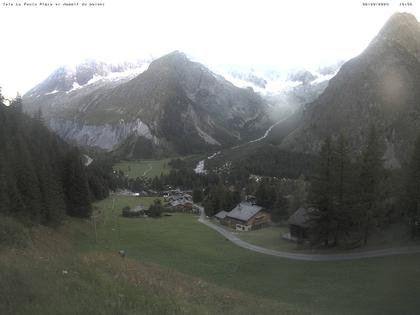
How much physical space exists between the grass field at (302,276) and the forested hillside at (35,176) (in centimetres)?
851

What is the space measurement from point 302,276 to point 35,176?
38806 mm

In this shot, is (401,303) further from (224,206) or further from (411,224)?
(224,206)

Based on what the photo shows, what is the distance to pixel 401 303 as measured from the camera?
2695cm

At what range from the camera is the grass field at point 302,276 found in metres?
28.2

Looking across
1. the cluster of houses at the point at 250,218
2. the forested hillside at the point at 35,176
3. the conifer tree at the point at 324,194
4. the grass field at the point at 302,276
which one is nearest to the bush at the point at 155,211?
the cluster of houses at the point at 250,218

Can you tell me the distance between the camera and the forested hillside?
54.3m

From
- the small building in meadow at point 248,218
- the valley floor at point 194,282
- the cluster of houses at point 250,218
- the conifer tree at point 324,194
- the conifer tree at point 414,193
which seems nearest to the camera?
the valley floor at point 194,282

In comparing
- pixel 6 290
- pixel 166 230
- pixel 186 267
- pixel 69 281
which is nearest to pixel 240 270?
pixel 186 267

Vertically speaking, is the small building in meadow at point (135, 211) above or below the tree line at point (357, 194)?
below

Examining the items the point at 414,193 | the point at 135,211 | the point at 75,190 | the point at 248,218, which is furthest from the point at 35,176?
the point at 135,211

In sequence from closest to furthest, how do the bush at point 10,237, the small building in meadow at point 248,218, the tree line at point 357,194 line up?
1. the bush at point 10,237
2. the tree line at point 357,194
3. the small building in meadow at point 248,218

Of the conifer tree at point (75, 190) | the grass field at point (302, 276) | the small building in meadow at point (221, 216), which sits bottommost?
the small building in meadow at point (221, 216)

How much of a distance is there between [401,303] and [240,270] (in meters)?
19.7

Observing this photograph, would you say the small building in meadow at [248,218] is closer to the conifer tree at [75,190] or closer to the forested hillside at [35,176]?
the conifer tree at [75,190]
